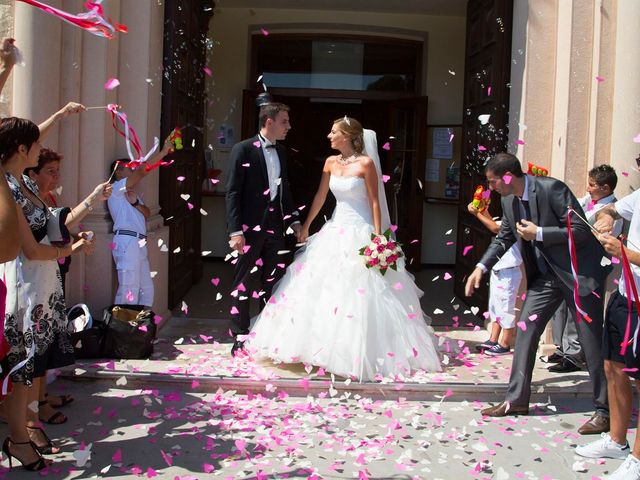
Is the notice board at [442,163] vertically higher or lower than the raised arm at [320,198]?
higher

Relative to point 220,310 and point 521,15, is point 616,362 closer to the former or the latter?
point 521,15

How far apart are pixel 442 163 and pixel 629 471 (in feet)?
27.1

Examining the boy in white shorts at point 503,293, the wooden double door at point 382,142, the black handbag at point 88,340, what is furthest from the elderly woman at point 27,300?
the wooden double door at point 382,142

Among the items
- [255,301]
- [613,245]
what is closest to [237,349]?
[255,301]

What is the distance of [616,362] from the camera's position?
14.6 ft

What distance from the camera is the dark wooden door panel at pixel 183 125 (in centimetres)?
757

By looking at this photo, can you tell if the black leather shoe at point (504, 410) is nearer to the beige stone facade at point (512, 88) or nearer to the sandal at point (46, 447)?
the beige stone facade at point (512, 88)

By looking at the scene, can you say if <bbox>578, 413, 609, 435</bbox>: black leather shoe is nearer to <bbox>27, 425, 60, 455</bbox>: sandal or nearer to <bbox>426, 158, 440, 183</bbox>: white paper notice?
<bbox>27, 425, 60, 455</bbox>: sandal

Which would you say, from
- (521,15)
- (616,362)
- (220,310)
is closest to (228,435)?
(616,362)

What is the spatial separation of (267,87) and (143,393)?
7331 millimetres

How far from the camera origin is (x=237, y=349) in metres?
6.59

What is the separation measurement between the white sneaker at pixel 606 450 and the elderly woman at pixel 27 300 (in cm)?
335

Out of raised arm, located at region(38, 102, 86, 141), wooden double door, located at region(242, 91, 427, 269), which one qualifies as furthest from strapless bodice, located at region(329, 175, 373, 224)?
wooden double door, located at region(242, 91, 427, 269)

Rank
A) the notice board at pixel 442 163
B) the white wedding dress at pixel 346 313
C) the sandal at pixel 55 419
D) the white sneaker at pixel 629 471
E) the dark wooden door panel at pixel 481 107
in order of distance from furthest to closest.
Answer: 1. the notice board at pixel 442 163
2. the dark wooden door panel at pixel 481 107
3. the white wedding dress at pixel 346 313
4. the sandal at pixel 55 419
5. the white sneaker at pixel 629 471
